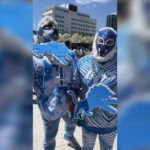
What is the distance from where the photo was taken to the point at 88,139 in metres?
2.44

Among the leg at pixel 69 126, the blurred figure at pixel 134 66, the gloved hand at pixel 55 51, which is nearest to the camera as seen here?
the blurred figure at pixel 134 66

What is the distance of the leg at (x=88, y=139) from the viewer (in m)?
2.44

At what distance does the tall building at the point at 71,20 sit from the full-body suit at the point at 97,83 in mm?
179

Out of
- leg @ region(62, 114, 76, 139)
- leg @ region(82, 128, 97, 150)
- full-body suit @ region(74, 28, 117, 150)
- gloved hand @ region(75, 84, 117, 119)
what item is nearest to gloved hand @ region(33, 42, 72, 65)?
full-body suit @ region(74, 28, 117, 150)

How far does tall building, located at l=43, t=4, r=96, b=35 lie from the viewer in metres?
2.35

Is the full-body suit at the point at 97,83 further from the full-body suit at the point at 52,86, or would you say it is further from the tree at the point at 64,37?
the tree at the point at 64,37

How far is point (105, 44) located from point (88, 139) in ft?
2.23

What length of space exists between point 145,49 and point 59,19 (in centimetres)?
62

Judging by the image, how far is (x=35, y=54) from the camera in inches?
91.5

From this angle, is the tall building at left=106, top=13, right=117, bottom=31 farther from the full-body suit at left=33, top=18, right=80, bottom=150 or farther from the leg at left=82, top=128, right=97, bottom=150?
the leg at left=82, top=128, right=97, bottom=150

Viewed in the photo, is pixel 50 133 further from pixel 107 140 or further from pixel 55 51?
pixel 55 51

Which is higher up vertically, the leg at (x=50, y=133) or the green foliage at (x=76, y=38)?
the green foliage at (x=76, y=38)

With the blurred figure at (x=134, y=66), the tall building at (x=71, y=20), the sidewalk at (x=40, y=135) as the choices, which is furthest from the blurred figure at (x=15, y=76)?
the blurred figure at (x=134, y=66)

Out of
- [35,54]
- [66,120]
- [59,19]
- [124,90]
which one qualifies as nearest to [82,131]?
[66,120]
